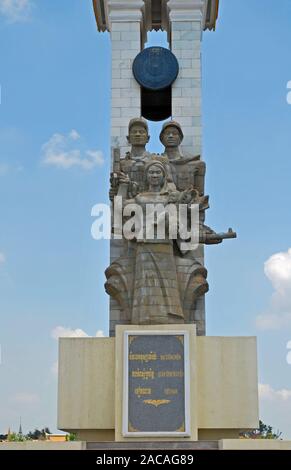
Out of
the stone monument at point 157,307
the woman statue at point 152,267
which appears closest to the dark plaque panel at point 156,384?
the stone monument at point 157,307

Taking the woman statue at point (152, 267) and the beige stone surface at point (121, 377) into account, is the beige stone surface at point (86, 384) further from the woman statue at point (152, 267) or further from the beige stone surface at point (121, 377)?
the woman statue at point (152, 267)

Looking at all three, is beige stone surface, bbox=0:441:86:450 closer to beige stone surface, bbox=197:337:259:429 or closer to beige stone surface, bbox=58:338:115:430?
beige stone surface, bbox=58:338:115:430

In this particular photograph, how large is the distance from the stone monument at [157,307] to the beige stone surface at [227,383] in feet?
0.04

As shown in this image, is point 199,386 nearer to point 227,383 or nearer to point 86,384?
point 227,383

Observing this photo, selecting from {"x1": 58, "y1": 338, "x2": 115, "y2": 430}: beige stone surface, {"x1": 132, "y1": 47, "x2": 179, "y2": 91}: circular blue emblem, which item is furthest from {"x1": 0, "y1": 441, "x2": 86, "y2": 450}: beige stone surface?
{"x1": 132, "y1": 47, "x2": 179, "y2": 91}: circular blue emblem

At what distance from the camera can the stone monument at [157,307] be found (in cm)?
870

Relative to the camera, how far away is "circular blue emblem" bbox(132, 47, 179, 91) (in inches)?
487

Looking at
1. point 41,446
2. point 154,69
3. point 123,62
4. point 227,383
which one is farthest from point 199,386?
point 123,62

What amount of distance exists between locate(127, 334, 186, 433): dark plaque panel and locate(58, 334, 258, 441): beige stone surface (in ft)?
0.57

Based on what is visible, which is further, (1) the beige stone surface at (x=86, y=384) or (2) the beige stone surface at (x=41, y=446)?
(1) the beige stone surface at (x=86, y=384)

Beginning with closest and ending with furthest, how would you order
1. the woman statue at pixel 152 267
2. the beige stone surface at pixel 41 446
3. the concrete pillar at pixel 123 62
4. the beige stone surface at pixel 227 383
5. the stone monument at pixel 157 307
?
1. the beige stone surface at pixel 41 446
2. the stone monument at pixel 157 307
3. the beige stone surface at pixel 227 383
4. the woman statue at pixel 152 267
5. the concrete pillar at pixel 123 62

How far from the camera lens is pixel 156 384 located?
8.70 meters

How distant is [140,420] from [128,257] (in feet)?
8.09

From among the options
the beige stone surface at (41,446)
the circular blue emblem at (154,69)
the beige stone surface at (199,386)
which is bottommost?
the beige stone surface at (41,446)
